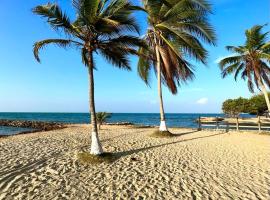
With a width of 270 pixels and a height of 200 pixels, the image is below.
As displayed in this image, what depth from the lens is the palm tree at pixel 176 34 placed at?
Answer: 1265 cm

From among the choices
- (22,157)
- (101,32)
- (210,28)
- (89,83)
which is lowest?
(22,157)

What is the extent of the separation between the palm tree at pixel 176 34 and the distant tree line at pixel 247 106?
29137mm

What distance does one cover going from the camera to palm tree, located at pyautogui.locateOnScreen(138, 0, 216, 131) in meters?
12.6

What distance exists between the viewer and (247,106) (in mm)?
52562

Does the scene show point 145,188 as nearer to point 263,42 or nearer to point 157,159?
point 157,159

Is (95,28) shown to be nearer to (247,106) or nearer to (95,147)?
(95,147)

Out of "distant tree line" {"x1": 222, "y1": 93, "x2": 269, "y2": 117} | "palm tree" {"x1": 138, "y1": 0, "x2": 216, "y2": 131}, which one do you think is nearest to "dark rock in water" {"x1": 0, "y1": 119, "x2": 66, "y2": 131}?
"palm tree" {"x1": 138, "y1": 0, "x2": 216, "y2": 131}

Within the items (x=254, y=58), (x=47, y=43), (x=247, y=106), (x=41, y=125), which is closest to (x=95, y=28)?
(x=47, y=43)

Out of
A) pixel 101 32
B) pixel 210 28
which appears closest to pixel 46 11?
pixel 101 32

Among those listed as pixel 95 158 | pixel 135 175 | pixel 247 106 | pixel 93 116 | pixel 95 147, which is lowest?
pixel 135 175

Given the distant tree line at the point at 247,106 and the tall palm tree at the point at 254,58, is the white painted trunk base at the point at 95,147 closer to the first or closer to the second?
the tall palm tree at the point at 254,58

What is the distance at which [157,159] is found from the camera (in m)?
8.72

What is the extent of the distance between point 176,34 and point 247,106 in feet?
153

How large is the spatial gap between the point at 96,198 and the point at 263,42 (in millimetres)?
16859
